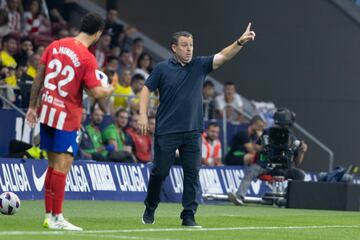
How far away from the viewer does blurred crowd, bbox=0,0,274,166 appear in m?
21.8

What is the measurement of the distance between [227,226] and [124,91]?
10.3 metres

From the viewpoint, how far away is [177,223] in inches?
563

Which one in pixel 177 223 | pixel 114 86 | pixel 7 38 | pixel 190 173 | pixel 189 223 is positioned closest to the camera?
pixel 189 223

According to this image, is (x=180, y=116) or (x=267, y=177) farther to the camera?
(x=267, y=177)

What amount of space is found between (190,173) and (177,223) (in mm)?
796

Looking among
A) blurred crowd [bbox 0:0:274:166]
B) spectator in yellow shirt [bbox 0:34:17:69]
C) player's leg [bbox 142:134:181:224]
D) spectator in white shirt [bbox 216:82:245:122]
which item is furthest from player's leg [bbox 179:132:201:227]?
spectator in white shirt [bbox 216:82:245:122]

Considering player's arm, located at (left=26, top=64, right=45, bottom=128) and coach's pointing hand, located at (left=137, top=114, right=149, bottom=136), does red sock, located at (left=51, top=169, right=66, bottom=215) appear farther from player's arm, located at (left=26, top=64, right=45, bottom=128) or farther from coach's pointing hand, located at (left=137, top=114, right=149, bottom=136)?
coach's pointing hand, located at (left=137, top=114, right=149, bottom=136)

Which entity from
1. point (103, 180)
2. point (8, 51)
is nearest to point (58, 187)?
point (103, 180)

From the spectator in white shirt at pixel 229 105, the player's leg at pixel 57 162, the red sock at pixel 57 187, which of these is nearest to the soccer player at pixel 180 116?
the player's leg at pixel 57 162

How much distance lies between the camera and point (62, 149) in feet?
40.4

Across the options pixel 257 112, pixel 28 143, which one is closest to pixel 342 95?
pixel 257 112

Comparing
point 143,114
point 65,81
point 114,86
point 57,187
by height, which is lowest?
point 57,187

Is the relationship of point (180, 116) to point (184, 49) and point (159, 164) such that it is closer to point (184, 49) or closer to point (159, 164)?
point (159, 164)

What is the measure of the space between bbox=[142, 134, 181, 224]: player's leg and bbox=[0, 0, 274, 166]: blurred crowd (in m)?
6.18
